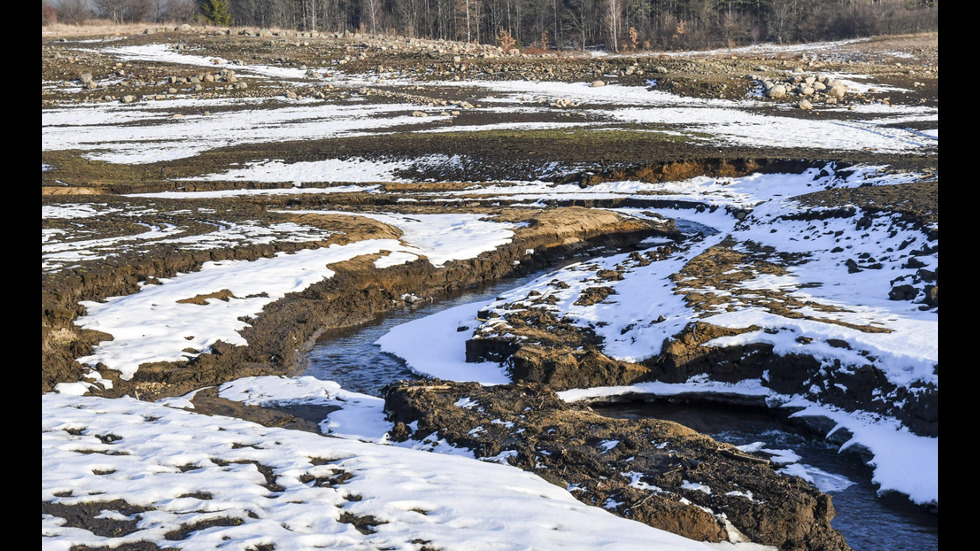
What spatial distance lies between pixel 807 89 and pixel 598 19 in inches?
1867

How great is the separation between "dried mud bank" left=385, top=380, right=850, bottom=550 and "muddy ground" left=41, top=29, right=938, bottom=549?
0.8 inches

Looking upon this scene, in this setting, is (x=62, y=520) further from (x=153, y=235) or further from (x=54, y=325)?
(x=153, y=235)

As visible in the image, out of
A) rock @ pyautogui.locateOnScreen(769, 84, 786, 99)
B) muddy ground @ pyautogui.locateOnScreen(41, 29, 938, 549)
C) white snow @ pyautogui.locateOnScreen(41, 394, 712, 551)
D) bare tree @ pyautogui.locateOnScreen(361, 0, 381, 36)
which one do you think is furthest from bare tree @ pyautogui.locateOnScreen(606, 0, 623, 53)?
white snow @ pyautogui.locateOnScreen(41, 394, 712, 551)

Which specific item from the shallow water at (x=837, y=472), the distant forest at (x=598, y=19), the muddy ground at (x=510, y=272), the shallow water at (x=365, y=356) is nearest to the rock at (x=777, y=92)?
the muddy ground at (x=510, y=272)

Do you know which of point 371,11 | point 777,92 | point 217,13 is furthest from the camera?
point 217,13

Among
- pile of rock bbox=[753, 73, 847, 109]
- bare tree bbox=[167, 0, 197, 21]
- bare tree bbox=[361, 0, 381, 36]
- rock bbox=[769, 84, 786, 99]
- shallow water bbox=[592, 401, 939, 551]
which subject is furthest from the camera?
bare tree bbox=[167, 0, 197, 21]

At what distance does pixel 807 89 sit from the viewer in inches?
2015

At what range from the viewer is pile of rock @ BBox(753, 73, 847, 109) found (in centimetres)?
4988

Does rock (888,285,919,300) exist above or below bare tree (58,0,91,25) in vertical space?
below

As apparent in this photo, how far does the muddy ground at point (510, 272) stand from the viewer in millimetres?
7980

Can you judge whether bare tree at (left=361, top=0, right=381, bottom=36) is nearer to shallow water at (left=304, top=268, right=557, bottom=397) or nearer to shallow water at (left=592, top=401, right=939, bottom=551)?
shallow water at (left=304, top=268, right=557, bottom=397)

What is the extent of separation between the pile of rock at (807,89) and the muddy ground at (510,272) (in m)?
1.24

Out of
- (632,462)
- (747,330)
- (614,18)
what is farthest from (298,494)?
(614,18)

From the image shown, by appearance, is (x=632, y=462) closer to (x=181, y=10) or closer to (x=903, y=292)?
(x=903, y=292)
